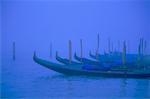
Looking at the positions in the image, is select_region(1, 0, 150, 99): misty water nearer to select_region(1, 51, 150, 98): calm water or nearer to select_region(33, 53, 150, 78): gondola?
select_region(1, 51, 150, 98): calm water

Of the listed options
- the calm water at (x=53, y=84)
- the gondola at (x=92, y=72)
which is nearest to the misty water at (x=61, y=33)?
the calm water at (x=53, y=84)

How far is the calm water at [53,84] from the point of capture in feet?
13.5

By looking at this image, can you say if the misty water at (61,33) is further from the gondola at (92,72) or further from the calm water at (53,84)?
the gondola at (92,72)

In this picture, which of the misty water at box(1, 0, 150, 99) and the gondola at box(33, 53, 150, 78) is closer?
the misty water at box(1, 0, 150, 99)

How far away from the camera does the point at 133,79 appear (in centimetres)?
474

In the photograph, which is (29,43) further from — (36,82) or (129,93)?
(129,93)

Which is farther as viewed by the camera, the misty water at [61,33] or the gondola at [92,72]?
the gondola at [92,72]

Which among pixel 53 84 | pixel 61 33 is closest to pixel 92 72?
pixel 53 84

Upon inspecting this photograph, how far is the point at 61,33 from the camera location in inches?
169

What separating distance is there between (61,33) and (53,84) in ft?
1.92

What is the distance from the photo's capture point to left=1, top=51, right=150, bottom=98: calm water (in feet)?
13.5

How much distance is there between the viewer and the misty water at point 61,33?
13.5 feet

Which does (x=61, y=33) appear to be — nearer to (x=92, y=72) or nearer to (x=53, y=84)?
(x=53, y=84)

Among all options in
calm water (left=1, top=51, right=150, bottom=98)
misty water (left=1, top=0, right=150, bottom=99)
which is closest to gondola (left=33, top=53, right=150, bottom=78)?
calm water (left=1, top=51, right=150, bottom=98)
